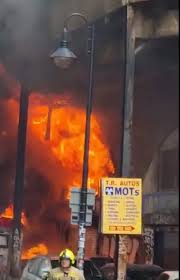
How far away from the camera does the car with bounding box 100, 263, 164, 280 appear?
9500 millimetres

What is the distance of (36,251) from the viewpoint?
55.2 ft

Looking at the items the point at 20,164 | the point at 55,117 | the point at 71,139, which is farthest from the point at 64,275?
the point at 55,117

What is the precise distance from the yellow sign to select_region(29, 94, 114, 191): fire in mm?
7682

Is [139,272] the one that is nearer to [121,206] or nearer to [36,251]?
[121,206]

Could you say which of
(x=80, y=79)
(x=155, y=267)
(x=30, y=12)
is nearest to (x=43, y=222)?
(x=80, y=79)

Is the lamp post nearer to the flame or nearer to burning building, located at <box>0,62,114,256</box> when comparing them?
burning building, located at <box>0,62,114,256</box>

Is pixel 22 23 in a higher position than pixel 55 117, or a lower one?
higher

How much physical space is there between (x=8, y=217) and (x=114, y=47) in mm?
6254

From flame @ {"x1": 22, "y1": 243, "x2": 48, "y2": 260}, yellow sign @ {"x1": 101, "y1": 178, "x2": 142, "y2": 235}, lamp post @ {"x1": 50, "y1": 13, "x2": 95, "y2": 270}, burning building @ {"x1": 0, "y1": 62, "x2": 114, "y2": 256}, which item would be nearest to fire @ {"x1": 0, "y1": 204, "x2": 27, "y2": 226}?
burning building @ {"x1": 0, "y1": 62, "x2": 114, "y2": 256}

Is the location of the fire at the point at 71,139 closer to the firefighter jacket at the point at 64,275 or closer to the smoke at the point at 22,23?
the smoke at the point at 22,23

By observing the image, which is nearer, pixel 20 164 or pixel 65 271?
pixel 65 271

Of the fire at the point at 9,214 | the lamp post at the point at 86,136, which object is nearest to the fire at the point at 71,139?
the fire at the point at 9,214

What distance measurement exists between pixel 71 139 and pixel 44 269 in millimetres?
9008

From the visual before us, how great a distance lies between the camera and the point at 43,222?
17.7 meters
